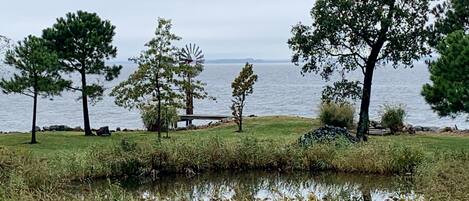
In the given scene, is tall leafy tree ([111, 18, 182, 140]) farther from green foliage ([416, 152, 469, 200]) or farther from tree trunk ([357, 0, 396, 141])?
green foliage ([416, 152, 469, 200])

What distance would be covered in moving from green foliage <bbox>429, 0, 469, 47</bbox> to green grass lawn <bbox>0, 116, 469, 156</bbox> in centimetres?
392

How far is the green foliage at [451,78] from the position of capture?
48.9ft

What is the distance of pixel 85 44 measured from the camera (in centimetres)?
2825

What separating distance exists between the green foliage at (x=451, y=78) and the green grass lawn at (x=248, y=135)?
12.0ft

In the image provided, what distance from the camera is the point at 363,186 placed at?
16.8m

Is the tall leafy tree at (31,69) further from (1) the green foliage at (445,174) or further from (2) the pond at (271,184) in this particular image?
(1) the green foliage at (445,174)

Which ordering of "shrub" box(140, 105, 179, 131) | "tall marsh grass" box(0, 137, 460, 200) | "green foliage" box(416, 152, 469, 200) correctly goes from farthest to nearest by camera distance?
1. "shrub" box(140, 105, 179, 131)
2. "tall marsh grass" box(0, 137, 460, 200)
3. "green foliage" box(416, 152, 469, 200)

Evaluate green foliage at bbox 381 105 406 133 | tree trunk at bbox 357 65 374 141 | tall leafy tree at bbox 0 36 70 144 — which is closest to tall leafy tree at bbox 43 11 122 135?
tall leafy tree at bbox 0 36 70 144

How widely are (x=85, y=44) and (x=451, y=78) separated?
694 inches

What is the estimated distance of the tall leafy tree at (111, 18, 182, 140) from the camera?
79.6 ft

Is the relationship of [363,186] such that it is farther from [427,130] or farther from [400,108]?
[427,130]

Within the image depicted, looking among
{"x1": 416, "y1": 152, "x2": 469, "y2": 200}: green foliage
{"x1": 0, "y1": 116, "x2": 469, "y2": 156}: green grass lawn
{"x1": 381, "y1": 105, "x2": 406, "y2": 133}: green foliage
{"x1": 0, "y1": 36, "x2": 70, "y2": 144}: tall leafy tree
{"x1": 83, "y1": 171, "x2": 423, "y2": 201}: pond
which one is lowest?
{"x1": 83, "y1": 171, "x2": 423, "y2": 201}: pond

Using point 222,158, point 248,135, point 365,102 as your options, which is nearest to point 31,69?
point 248,135

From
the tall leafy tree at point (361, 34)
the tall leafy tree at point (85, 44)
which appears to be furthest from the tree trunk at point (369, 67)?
the tall leafy tree at point (85, 44)
